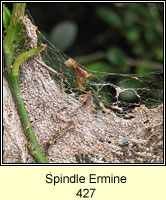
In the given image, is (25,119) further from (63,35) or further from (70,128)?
(63,35)

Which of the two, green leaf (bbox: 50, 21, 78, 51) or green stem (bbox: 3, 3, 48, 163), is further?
green leaf (bbox: 50, 21, 78, 51)

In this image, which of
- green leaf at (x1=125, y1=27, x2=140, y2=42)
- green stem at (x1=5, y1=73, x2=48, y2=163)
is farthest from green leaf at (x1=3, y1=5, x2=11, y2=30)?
green leaf at (x1=125, y1=27, x2=140, y2=42)

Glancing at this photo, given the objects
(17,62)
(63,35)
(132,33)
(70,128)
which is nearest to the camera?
(17,62)

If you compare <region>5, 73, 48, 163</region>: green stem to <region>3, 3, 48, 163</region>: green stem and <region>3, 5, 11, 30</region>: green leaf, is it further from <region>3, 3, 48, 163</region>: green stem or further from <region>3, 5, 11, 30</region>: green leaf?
<region>3, 5, 11, 30</region>: green leaf

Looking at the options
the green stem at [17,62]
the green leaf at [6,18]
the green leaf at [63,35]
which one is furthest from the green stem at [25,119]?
the green leaf at [63,35]

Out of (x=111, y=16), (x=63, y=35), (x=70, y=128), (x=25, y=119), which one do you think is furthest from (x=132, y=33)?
(x=25, y=119)

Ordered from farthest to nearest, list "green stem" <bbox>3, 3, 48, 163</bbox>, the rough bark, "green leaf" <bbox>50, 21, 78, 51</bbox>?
"green leaf" <bbox>50, 21, 78, 51</bbox>
the rough bark
"green stem" <bbox>3, 3, 48, 163</bbox>
